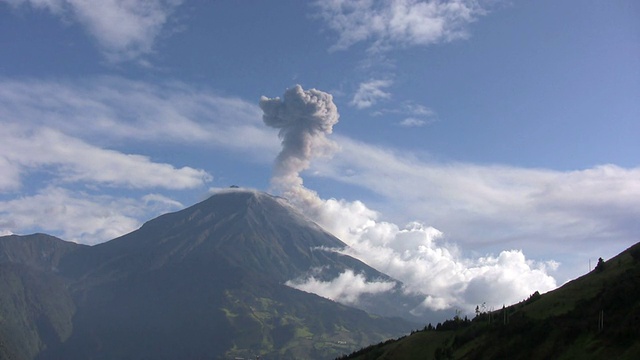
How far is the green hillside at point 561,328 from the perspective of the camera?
89.9 m

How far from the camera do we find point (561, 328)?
104125 millimetres

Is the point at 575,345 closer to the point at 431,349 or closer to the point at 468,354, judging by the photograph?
the point at 468,354

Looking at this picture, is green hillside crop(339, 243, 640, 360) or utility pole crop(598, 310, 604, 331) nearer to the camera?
green hillside crop(339, 243, 640, 360)

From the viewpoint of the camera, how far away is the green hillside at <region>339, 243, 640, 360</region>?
8988cm

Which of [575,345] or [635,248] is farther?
[635,248]

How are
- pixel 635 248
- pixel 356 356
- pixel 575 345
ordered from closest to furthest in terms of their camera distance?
pixel 575 345, pixel 635 248, pixel 356 356

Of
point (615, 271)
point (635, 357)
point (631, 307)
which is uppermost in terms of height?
point (615, 271)

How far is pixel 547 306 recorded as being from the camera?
A: 125 m

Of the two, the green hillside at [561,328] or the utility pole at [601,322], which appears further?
the utility pole at [601,322]

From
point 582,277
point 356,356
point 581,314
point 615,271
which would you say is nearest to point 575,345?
point 581,314

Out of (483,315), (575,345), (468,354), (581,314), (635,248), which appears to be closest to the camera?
(575,345)

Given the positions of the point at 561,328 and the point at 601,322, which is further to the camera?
the point at 561,328

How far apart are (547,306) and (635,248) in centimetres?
A: 2724

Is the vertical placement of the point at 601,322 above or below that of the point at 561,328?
above
